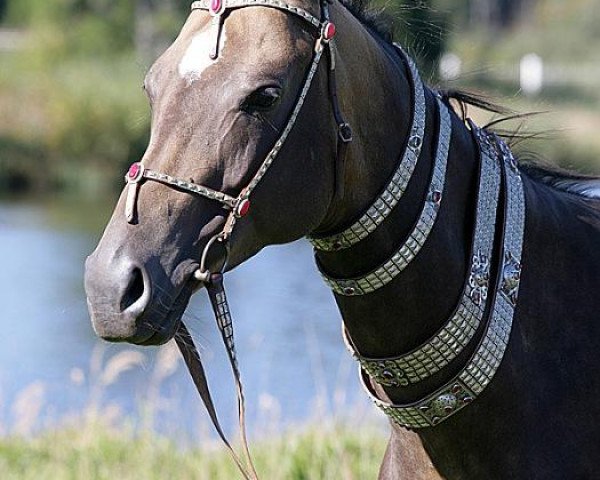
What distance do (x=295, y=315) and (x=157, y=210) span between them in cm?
1217

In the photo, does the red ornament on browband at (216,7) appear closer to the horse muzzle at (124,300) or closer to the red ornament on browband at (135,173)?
the red ornament on browband at (135,173)

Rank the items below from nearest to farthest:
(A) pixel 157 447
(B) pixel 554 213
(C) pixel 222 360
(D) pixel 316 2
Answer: (D) pixel 316 2
(B) pixel 554 213
(A) pixel 157 447
(C) pixel 222 360

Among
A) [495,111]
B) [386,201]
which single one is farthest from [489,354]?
[495,111]

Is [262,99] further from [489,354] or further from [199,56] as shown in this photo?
[489,354]

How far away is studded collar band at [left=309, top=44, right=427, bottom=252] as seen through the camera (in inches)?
106

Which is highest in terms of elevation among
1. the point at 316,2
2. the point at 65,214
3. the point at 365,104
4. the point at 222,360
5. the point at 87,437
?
the point at 316,2

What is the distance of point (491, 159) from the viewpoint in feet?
9.69

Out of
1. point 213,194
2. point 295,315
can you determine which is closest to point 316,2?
point 213,194

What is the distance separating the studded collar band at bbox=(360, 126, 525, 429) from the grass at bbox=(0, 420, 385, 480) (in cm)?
268

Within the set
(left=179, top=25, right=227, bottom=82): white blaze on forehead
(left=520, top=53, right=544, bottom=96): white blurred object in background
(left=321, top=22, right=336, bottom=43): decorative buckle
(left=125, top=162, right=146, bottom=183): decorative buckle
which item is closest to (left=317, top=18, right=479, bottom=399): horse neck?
(left=321, top=22, right=336, bottom=43): decorative buckle

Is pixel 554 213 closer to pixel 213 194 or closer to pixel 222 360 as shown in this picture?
pixel 213 194

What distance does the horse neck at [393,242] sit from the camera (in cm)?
271

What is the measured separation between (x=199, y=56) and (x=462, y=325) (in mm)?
871

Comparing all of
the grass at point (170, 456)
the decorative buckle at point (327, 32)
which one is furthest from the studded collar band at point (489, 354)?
the grass at point (170, 456)
